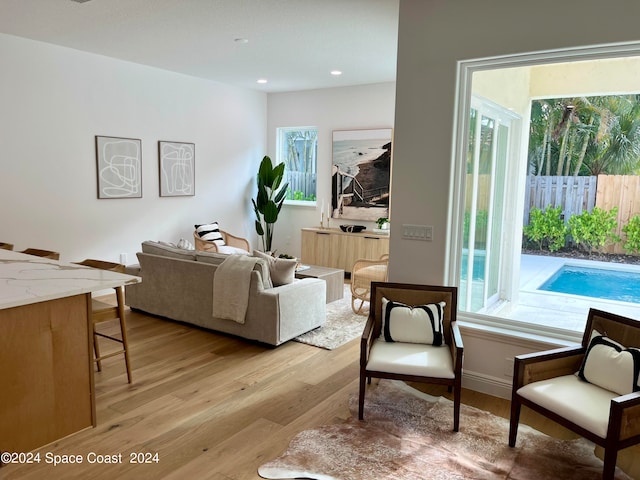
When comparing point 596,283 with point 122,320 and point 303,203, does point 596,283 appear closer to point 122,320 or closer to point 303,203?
point 122,320

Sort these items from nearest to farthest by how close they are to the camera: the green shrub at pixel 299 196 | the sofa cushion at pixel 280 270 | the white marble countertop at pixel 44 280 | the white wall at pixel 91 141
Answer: the white marble countertop at pixel 44 280
the sofa cushion at pixel 280 270
the white wall at pixel 91 141
the green shrub at pixel 299 196

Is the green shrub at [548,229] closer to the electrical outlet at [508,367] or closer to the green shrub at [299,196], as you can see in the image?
the electrical outlet at [508,367]

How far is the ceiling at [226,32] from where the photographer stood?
156 inches

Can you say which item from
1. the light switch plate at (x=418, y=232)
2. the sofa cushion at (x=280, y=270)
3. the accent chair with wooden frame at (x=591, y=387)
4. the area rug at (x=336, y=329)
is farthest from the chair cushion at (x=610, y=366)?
the sofa cushion at (x=280, y=270)

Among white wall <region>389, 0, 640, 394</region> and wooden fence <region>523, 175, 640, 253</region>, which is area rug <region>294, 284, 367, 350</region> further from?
wooden fence <region>523, 175, 640, 253</region>

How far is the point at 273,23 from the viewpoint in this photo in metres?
4.37

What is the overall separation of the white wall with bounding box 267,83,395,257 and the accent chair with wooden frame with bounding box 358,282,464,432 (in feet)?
13.2

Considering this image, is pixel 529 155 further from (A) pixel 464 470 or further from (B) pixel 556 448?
(A) pixel 464 470

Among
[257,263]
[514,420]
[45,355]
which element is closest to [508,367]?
[514,420]

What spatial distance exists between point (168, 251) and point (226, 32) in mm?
2254

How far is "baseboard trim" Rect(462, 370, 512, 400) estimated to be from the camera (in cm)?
327

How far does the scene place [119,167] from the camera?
19.6 feet

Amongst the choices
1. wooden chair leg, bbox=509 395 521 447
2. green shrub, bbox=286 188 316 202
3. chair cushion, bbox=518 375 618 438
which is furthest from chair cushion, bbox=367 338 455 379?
green shrub, bbox=286 188 316 202

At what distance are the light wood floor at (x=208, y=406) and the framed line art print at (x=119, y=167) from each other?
2262 mm
